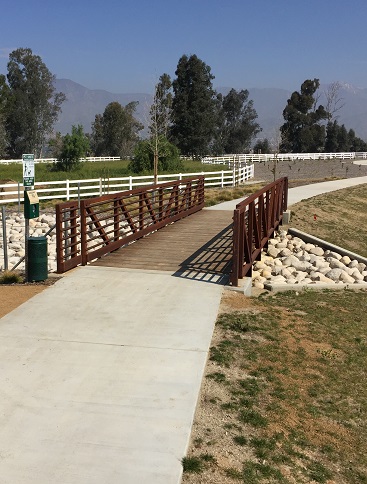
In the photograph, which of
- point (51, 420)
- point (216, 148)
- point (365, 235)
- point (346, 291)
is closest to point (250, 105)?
point (216, 148)

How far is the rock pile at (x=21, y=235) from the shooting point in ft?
47.0

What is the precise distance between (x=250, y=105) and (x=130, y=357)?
11237 cm

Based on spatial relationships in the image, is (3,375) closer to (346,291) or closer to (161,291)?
(161,291)

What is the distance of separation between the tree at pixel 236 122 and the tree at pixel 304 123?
13736 millimetres

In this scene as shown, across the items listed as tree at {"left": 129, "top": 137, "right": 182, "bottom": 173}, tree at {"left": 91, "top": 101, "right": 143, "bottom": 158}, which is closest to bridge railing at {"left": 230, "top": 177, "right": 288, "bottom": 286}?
tree at {"left": 129, "top": 137, "right": 182, "bottom": 173}

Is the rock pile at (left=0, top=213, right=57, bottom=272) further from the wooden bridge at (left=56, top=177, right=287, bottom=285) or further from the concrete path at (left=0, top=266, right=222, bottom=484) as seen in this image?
the concrete path at (left=0, top=266, right=222, bottom=484)

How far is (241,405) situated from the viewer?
18.4ft

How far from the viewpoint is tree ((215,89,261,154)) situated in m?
106

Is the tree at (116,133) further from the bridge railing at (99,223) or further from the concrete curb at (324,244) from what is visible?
the concrete curb at (324,244)

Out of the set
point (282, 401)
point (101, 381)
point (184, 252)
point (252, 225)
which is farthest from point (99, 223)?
point (282, 401)

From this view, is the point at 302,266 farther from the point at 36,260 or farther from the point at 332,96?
the point at 332,96

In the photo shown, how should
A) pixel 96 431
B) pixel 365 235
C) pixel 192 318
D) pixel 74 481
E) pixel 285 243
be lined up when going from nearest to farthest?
pixel 74 481 < pixel 96 431 < pixel 192 318 < pixel 285 243 < pixel 365 235

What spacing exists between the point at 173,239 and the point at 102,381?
861 cm

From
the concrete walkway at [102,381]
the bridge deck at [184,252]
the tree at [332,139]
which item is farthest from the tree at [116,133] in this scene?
the concrete walkway at [102,381]
